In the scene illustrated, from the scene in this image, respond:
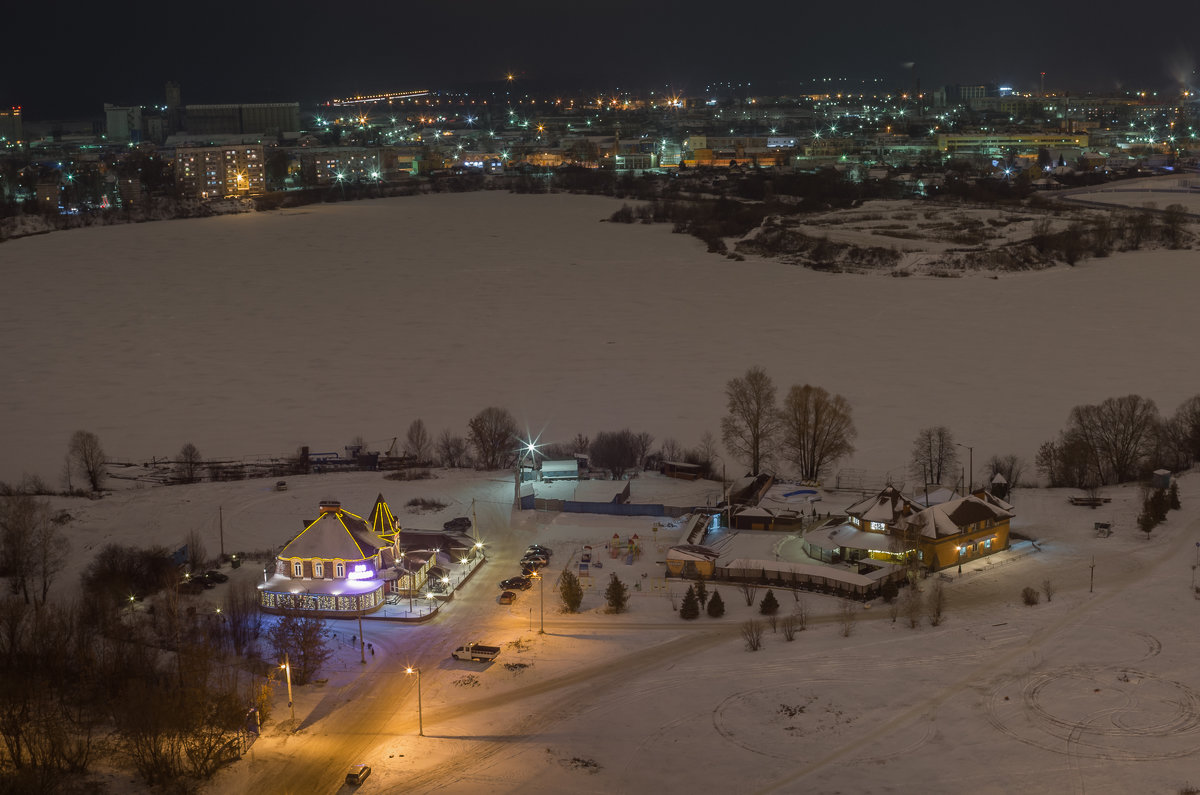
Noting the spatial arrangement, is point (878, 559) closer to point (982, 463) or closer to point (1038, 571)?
point (1038, 571)

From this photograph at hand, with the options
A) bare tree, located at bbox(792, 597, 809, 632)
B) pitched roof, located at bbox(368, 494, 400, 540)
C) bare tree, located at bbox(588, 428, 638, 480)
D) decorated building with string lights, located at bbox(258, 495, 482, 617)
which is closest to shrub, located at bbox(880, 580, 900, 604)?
bare tree, located at bbox(792, 597, 809, 632)

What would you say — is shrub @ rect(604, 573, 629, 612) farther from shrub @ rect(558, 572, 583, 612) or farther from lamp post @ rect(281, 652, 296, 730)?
lamp post @ rect(281, 652, 296, 730)

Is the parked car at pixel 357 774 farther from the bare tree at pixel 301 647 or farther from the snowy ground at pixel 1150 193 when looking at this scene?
the snowy ground at pixel 1150 193

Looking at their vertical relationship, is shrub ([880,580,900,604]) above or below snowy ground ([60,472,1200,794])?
above

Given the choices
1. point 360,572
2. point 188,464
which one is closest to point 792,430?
point 360,572

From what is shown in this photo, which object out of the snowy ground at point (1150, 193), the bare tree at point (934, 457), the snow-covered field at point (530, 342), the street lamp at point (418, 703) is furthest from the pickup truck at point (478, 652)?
the snowy ground at point (1150, 193)

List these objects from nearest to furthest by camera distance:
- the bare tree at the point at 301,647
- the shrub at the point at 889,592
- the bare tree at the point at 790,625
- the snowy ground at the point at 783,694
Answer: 1. the snowy ground at the point at 783,694
2. the bare tree at the point at 301,647
3. the bare tree at the point at 790,625
4. the shrub at the point at 889,592

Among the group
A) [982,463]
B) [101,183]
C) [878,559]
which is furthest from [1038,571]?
[101,183]
